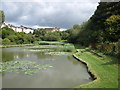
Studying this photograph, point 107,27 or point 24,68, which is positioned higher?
point 107,27

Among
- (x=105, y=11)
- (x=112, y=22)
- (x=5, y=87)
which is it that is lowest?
(x=5, y=87)

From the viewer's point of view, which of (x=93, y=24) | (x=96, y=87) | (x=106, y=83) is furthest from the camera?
(x=93, y=24)

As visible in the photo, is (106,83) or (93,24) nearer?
(106,83)

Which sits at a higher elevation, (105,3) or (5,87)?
(105,3)

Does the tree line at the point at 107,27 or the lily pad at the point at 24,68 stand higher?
the tree line at the point at 107,27

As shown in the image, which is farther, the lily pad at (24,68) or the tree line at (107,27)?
the tree line at (107,27)

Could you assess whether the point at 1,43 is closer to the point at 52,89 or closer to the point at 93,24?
the point at 93,24

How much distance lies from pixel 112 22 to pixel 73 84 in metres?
10.3

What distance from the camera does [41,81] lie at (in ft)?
24.5

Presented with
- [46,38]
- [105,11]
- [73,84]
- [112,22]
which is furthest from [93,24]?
[46,38]

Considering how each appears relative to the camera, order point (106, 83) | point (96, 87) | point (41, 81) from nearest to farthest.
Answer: point (96, 87) → point (106, 83) → point (41, 81)

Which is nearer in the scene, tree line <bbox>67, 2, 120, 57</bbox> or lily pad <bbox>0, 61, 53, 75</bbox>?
lily pad <bbox>0, 61, 53, 75</bbox>

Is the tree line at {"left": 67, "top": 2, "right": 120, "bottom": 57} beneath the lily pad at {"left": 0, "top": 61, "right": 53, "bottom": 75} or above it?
above

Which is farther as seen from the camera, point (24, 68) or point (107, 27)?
point (107, 27)
